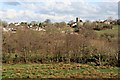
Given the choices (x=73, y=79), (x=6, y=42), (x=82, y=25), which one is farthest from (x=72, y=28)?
(x=73, y=79)

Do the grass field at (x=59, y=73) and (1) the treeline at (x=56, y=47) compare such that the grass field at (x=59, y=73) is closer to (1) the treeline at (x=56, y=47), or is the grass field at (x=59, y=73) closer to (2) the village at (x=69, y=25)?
(1) the treeline at (x=56, y=47)

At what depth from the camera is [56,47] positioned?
11805 mm

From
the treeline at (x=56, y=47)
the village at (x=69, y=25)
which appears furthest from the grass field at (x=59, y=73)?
the village at (x=69, y=25)

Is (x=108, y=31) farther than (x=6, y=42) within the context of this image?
Yes

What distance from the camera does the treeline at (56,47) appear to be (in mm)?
11352

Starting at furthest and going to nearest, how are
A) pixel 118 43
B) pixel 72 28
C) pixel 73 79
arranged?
pixel 72 28 → pixel 118 43 → pixel 73 79

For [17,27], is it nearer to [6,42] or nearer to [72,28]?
[6,42]

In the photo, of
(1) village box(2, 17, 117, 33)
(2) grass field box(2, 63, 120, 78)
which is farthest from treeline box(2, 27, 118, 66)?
(2) grass field box(2, 63, 120, 78)

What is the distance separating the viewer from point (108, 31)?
12023 mm

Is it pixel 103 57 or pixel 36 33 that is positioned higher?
pixel 36 33

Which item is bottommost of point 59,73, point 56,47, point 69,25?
point 59,73

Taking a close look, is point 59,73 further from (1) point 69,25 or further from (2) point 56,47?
A: (1) point 69,25

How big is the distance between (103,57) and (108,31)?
160 cm

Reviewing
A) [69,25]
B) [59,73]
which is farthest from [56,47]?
[59,73]
